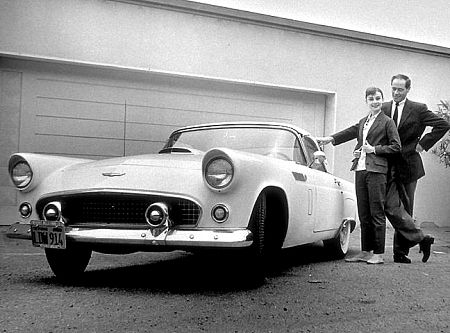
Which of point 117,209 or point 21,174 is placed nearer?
point 117,209

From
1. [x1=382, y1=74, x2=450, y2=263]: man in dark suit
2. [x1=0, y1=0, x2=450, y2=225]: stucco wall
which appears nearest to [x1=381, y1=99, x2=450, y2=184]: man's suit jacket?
[x1=382, y1=74, x2=450, y2=263]: man in dark suit

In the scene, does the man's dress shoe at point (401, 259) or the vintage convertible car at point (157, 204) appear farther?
the man's dress shoe at point (401, 259)

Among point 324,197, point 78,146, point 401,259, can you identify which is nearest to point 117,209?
point 324,197

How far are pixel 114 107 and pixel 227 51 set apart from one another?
5.95 feet

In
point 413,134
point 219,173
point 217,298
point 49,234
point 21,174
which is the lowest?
point 217,298

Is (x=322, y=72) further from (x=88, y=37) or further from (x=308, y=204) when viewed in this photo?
(x=308, y=204)

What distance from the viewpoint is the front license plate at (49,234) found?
11.2 feet

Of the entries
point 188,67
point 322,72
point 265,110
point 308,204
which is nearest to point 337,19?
point 322,72

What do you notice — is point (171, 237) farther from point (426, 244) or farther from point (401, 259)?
point (426, 244)

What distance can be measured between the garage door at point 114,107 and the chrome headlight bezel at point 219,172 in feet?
13.8

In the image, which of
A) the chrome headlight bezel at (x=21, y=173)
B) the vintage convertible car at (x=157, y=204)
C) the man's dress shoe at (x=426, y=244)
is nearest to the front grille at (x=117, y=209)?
the vintage convertible car at (x=157, y=204)

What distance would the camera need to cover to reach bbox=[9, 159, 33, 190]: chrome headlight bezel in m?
3.84

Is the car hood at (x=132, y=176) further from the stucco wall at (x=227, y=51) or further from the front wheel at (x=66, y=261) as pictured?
the stucco wall at (x=227, y=51)

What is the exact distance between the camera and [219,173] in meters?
3.40
